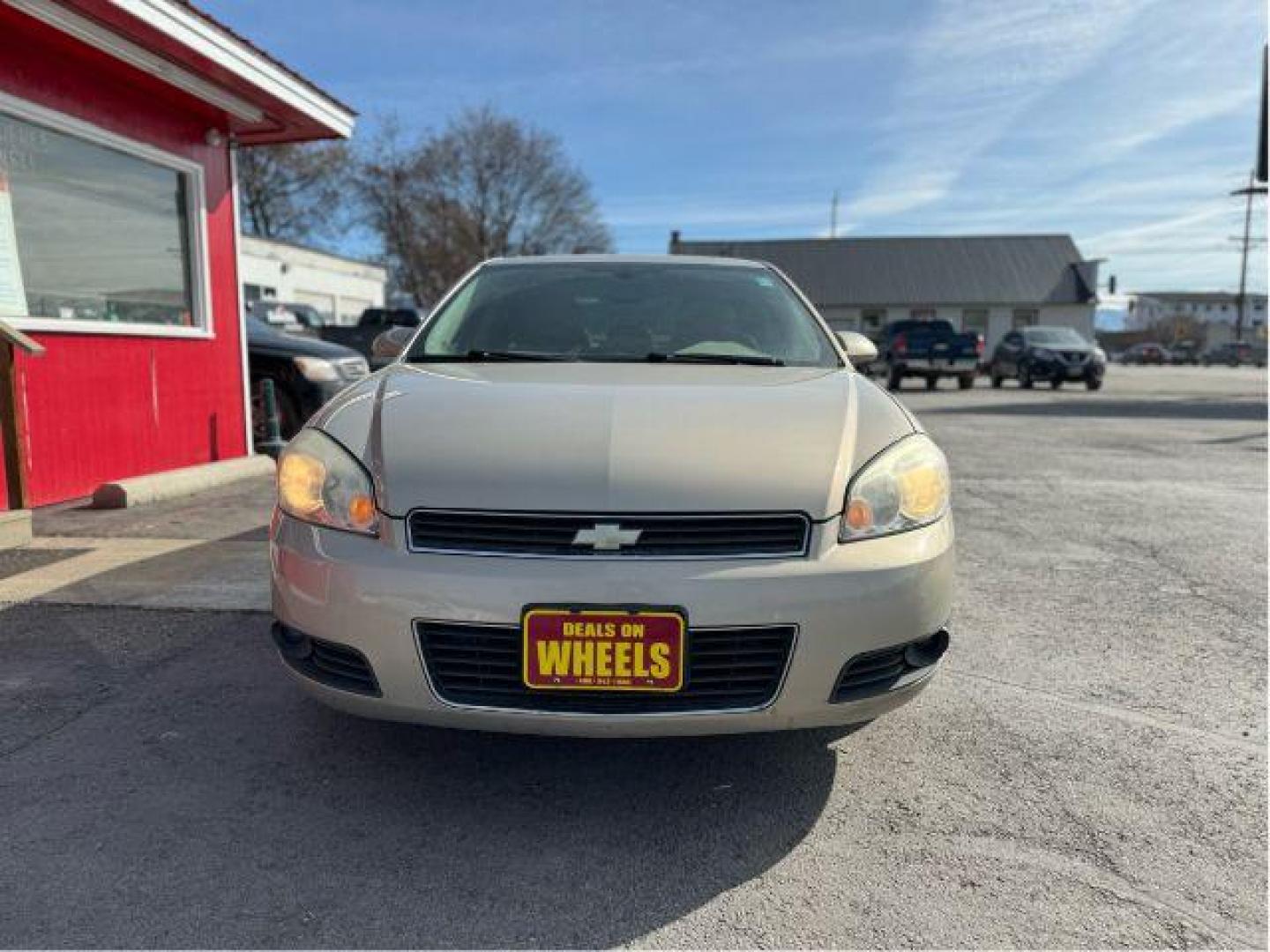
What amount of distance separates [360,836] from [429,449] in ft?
3.16

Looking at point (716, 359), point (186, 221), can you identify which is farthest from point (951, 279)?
point (716, 359)

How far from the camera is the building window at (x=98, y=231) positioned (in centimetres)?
565

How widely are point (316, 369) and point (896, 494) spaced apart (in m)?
7.48

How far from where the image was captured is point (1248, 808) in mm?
2316

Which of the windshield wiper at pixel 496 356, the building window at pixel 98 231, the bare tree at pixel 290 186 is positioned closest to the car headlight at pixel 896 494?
the windshield wiper at pixel 496 356

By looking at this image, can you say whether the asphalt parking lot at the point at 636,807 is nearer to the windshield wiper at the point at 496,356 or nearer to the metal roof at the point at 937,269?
the windshield wiper at the point at 496,356

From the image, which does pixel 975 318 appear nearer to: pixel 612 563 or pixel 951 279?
pixel 951 279

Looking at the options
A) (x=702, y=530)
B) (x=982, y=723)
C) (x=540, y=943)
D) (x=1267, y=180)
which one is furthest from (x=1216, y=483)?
(x=1267, y=180)

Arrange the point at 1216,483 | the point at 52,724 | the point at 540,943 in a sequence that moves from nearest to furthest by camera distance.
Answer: the point at 540,943, the point at 52,724, the point at 1216,483

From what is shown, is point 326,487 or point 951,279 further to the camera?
point 951,279

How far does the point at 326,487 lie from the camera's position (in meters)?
2.27

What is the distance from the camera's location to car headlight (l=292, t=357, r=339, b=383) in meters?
8.57

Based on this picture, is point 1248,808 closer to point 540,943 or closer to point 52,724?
point 540,943

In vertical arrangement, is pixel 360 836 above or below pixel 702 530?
below
